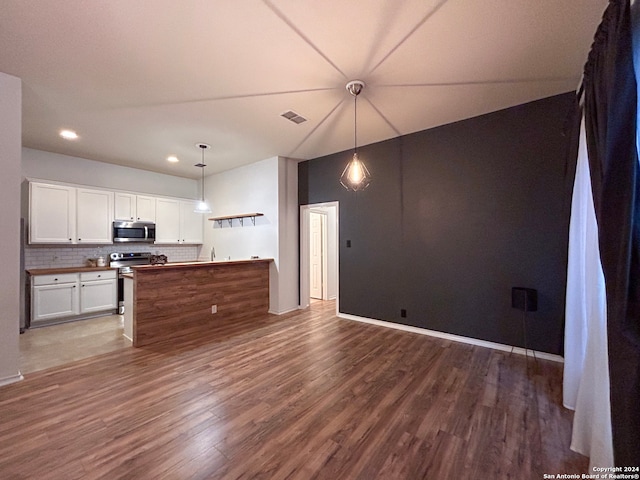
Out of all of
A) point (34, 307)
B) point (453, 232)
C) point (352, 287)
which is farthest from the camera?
point (352, 287)

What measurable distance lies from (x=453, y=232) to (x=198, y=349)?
3.79 m

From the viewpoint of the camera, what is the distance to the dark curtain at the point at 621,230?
1.06m

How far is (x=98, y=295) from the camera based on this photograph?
4.61 meters

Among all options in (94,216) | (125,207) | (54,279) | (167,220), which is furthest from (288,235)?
(54,279)

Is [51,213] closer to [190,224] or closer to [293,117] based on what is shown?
[190,224]

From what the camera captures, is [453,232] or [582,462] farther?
[453,232]

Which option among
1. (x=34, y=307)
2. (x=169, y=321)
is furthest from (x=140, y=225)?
(x=169, y=321)

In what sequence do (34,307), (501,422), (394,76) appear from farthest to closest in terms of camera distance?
1. (34,307)
2. (394,76)
3. (501,422)

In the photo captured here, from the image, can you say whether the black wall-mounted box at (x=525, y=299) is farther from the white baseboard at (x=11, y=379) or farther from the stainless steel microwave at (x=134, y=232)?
the stainless steel microwave at (x=134, y=232)

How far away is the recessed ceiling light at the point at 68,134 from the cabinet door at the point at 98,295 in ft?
7.87

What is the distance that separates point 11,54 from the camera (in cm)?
219

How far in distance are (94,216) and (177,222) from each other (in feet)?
4.95

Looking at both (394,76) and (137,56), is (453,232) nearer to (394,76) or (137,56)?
(394,76)

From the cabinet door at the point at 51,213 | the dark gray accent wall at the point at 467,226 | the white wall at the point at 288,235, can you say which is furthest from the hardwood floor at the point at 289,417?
the cabinet door at the point at 51,213
